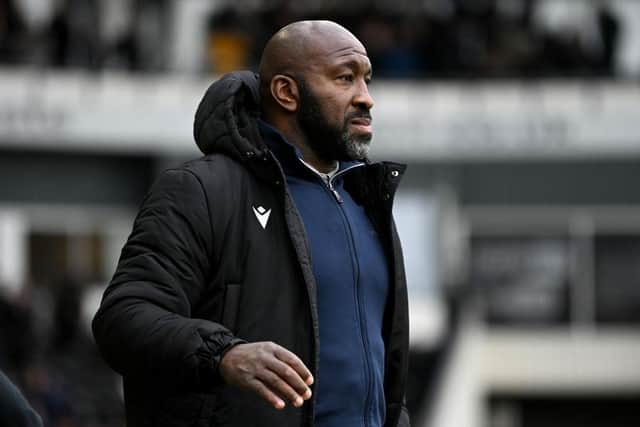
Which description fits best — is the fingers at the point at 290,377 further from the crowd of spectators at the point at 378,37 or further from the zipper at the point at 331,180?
the crowd of spectators at the point at 378,37

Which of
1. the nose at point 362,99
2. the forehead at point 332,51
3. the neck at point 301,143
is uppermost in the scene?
the forehead at point 332,51

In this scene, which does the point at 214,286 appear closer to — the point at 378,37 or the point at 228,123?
the point at 228,123

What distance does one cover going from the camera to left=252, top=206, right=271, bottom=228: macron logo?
4.77 meters

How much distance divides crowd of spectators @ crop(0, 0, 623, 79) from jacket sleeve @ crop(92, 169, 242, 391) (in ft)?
76.9

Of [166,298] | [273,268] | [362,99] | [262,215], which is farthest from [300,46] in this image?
[166,298]

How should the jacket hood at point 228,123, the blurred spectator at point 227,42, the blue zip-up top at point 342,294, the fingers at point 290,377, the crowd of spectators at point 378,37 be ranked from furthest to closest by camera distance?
the blurred spectator at point 227,42 → the crowd of spectators at point 378,37 → the jacket hood at point 228,123 → the blue zip-up top at point 342,294 → the fingers at point 290,377

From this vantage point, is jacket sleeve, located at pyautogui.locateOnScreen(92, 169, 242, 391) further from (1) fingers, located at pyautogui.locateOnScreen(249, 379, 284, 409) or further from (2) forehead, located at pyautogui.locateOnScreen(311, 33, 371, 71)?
(2) forehead, located at pyautogui.locateOnScreen(311, 33, 371, 71)

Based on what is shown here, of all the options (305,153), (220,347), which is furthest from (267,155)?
(220,347)

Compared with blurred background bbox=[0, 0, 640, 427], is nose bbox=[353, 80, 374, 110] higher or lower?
higher

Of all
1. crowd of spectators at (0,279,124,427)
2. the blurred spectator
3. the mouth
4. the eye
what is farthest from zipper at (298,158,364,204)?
the blurred spectator

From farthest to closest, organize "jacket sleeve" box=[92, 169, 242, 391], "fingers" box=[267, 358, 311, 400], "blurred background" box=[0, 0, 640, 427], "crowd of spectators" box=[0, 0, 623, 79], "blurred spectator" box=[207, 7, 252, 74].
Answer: "blurred spectator" box=[207, 7, 252, 74], "crowd of spectators" box=[0, 0, 623, 79], "blurred background" box=[0, 0, 640, 427], "jacket sleeve" box=[92, 169, 242, 391], "fingers" box=[267, 358, 311, 400]

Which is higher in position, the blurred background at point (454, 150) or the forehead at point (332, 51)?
the forehead at point (332, 51)

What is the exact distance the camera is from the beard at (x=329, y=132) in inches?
194

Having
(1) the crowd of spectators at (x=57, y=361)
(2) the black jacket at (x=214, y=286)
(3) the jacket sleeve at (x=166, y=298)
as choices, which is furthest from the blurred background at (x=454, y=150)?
(3) the jacket sleeve at (x=166, y=298)
